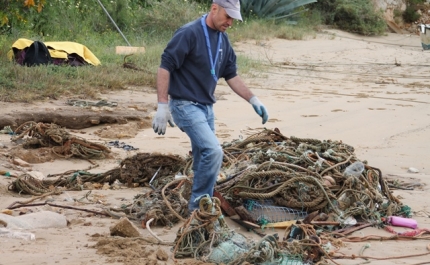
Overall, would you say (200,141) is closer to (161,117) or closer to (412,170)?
(161,117)

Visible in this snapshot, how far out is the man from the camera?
16.3 feet

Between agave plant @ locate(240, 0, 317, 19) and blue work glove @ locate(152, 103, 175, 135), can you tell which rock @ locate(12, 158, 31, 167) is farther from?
agave plant @ locate(240, 0, 317, 19)

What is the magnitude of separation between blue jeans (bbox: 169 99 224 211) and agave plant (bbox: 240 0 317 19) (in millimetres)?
14861

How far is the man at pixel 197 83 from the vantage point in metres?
4.98

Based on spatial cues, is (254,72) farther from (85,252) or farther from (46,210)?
(85,252)

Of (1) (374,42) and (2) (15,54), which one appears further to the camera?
(1) (374,42)

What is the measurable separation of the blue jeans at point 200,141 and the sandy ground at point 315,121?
403 mm

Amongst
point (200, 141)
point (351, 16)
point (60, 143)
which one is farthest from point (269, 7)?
point (200, 141)

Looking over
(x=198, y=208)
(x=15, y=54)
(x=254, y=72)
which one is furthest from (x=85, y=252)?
(x=254, y=72)

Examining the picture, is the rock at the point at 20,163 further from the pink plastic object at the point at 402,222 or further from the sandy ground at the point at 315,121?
the pink plastic object at the point at 402,222

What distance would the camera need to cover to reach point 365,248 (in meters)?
5.10

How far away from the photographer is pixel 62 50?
12.0 meters

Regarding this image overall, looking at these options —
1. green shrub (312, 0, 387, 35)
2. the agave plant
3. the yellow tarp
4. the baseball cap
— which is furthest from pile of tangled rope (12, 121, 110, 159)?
green shrub (312, 0, 387, 35)

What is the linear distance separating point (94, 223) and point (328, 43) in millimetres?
13815
